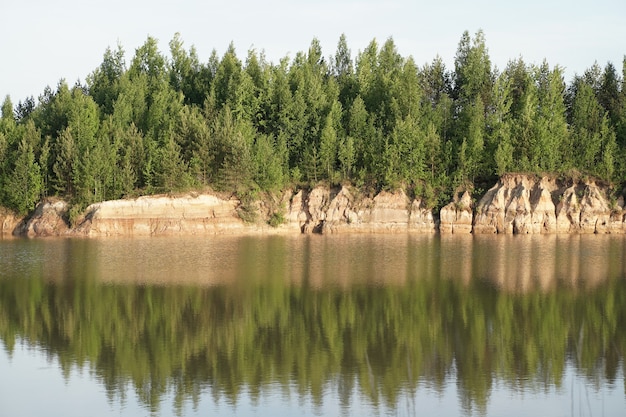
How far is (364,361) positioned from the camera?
30719 millimetres

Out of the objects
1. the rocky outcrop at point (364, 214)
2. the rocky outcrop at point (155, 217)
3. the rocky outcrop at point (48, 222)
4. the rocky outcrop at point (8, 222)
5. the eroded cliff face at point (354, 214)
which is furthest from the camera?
the rocky outcrop at point (364, 214)

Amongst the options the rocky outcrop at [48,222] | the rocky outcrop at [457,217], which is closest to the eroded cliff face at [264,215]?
the rocky outcrop at [457,217]

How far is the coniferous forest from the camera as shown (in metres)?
88.4

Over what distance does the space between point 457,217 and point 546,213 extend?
881 centimetres

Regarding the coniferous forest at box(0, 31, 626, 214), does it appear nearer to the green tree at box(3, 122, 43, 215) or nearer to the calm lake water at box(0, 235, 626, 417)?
the green tree at box(3, 122, 43, 215)

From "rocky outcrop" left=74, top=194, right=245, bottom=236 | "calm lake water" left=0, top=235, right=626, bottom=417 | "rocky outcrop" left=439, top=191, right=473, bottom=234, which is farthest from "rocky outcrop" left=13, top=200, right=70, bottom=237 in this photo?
"rocky outcrop" left=439, top=191, right=473, bottom=234

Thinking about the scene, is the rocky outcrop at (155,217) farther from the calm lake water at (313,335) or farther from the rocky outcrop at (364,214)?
the calm lake water at (313,335)

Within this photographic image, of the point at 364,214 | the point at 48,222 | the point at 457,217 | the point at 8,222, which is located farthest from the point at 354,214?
the point at 8,222

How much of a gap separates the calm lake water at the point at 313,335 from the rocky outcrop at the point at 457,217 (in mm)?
25102

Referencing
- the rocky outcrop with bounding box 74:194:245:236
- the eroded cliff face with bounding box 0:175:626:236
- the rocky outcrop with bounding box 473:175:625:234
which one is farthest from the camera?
the rocky outcrop with bounding box 473:175:625:234

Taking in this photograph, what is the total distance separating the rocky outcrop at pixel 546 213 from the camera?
8581cm

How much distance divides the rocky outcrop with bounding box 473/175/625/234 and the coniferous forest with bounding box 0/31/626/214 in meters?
3.85

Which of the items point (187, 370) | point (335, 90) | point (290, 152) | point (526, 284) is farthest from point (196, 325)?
point (335, 90)

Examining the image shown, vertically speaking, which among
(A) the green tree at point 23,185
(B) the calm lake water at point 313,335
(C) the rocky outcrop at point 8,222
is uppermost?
(A) the green tree at point 23,185
